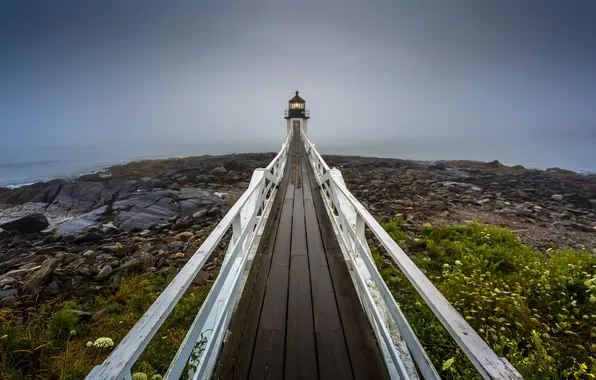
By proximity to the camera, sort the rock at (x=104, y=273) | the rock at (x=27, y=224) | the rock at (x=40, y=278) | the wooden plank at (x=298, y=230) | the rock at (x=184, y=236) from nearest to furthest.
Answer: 1. the wooden plank at (x=298, y=230)
2. the rock at (x=40, y=278)
3. the rock at (x=104, y=273)
4. the rock at (x=184, y=236)
5. the rock at (x=27, y=224)

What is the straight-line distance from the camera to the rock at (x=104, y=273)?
6.17 meters

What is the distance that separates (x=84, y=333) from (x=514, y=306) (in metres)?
6.79

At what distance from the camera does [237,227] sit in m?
3.73

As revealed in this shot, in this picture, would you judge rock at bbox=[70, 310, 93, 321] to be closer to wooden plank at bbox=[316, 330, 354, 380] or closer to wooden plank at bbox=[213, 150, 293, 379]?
wooden plank at bbox=[213, 150, 293, 379]

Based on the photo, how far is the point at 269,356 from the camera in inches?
108

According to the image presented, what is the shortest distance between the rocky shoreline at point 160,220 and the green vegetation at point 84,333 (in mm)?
594

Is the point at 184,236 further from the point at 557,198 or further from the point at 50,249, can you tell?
the point at 557,198

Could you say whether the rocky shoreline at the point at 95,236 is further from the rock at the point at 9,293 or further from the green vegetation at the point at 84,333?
the green vegetation at the point at 84,333

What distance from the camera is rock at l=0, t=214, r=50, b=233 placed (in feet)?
36.2

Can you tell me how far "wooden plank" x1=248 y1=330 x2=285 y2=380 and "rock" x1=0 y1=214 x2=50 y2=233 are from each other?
44.2ft

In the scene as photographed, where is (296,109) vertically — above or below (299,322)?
above

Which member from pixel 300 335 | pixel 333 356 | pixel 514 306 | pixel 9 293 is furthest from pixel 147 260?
pixel 514 306

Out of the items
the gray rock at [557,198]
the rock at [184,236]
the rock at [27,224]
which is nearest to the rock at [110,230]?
the rock at [184,236]

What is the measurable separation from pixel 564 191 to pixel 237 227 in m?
22.1
